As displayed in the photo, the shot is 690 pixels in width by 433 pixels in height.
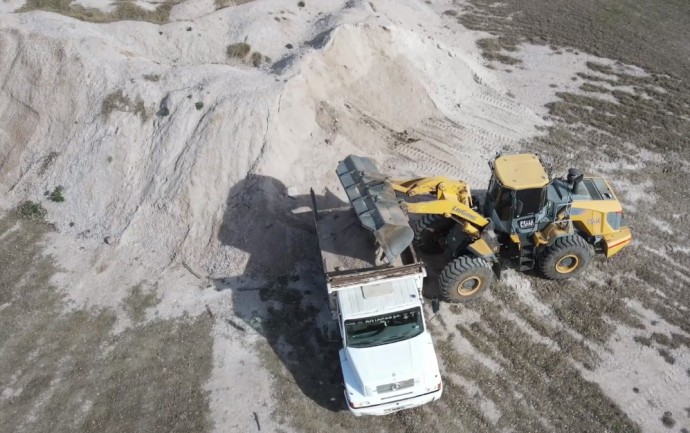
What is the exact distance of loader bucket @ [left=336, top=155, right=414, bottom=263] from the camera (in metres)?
11.3

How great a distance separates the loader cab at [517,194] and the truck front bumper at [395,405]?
4841 millimetres

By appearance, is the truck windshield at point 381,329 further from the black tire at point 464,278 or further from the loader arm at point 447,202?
the loader arm at point 447,202

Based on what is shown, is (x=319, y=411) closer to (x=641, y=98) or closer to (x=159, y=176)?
(x=159, y=176)

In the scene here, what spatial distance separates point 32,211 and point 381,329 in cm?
1291

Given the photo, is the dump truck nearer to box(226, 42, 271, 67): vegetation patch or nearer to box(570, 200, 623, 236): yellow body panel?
box(570, 200, 623, 236): yellow body panel

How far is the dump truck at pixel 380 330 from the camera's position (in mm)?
10688

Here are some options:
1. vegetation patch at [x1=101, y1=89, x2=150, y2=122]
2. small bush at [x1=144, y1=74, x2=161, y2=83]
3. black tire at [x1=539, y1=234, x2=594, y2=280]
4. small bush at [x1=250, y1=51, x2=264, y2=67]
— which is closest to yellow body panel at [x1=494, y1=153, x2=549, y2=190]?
black tire at [x1=539, y1=234, x2=594, y2=280]

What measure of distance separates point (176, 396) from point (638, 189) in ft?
52.5

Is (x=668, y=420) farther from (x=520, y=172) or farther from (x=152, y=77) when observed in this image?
(x=152, y=77)

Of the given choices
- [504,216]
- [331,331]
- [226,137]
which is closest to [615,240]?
[504,216]

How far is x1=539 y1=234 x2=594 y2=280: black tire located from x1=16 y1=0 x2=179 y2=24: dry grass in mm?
17862

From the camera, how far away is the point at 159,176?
54.5 ft

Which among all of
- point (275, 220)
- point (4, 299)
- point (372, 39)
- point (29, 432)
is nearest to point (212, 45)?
point (372, 39)

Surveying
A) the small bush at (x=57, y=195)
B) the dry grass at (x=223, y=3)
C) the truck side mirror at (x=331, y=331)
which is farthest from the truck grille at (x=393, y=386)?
the dry grass at (x=223, y=3)
